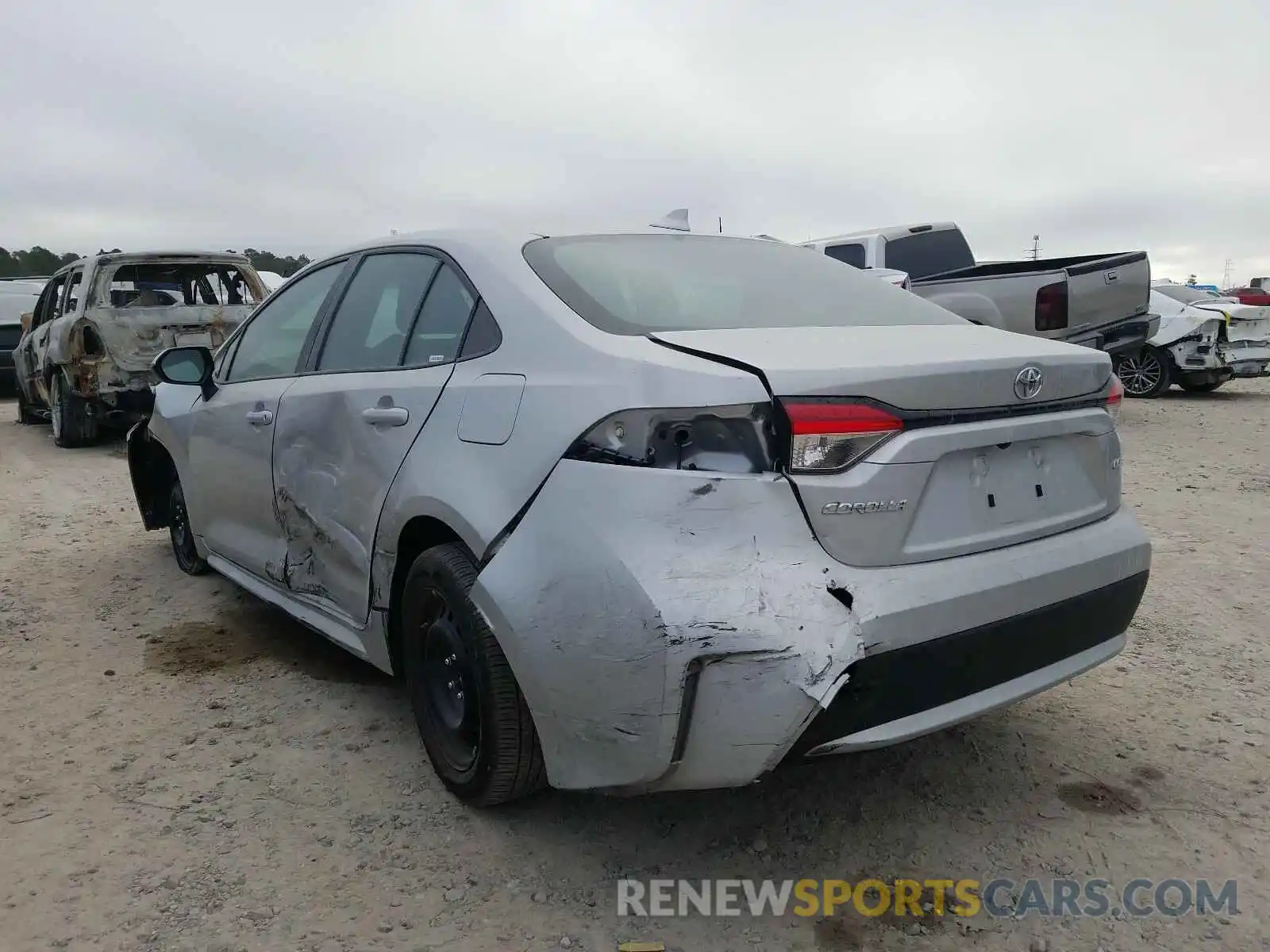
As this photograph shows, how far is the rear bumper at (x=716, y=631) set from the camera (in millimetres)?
1973

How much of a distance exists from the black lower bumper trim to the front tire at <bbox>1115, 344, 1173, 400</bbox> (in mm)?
10686

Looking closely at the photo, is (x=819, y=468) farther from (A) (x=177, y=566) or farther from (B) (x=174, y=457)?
(A) (x=177, y=566)

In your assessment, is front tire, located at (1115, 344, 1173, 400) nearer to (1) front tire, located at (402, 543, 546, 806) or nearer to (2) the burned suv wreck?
(2) the burned suv wreck

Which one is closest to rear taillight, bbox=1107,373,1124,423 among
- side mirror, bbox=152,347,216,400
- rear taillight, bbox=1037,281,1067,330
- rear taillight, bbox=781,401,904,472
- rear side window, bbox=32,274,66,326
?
rear taillight, bbox=781,401,904,472

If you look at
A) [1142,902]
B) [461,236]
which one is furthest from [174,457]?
[1142,902]

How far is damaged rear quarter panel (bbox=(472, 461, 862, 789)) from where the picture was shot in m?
1.97

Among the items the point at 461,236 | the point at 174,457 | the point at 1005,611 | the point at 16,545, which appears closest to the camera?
the point at 1005,611

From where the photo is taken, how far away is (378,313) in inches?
126

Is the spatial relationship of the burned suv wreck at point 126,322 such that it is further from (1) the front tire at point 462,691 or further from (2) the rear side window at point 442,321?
(1) the front tire at point 462,691

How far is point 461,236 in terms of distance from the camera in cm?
295

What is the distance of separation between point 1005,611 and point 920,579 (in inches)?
10.0

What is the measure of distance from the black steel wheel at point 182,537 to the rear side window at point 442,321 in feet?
8.05

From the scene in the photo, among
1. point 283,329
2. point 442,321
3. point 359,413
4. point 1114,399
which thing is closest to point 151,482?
point 283,329

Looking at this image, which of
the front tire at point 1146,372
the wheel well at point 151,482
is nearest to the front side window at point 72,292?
the wheel well at point 151,482
